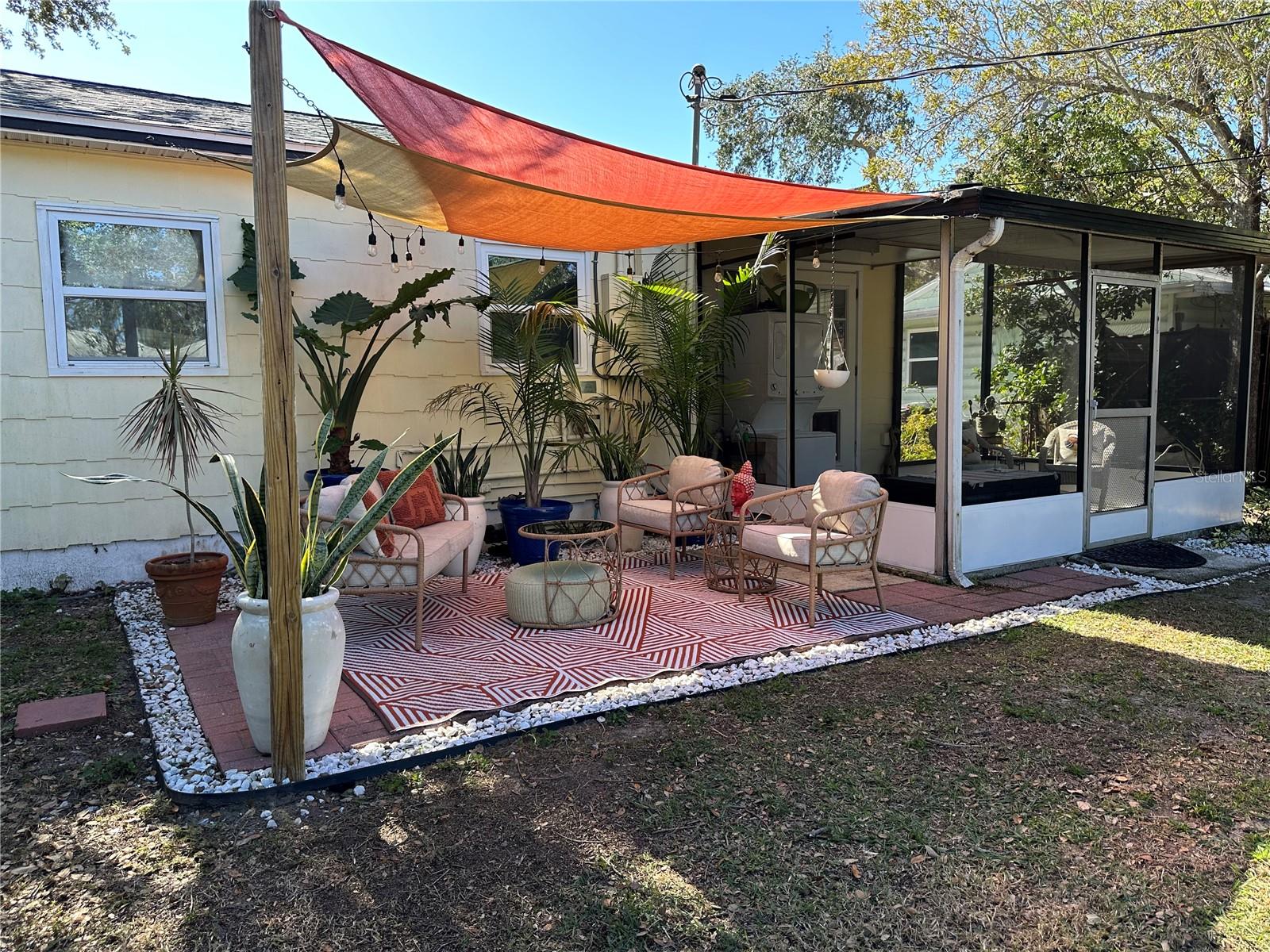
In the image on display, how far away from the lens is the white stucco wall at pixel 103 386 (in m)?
5.50

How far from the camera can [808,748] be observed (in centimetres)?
327

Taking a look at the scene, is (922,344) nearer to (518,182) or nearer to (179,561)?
(518,182)

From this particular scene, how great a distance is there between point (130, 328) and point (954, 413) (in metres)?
5.84

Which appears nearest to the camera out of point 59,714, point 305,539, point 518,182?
point 305,539

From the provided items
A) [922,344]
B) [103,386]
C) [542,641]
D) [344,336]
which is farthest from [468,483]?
[922,344]

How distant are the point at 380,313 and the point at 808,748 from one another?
14.6ft

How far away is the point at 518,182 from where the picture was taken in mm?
3729

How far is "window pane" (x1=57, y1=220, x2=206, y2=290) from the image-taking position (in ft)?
18.7

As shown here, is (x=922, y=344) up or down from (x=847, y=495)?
up

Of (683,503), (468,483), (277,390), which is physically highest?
(277,390)

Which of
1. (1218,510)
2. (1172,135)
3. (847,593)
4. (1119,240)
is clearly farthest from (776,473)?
(1172,135)

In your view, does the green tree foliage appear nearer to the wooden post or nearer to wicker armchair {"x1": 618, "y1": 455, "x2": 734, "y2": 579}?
wicker armchair {"x1": 618, "y1": 455, "x2": 734, "y2": 579}

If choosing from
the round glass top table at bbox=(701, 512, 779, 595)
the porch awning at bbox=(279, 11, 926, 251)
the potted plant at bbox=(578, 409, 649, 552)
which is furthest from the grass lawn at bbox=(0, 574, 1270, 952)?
the potted plant at bbox=(578, 409, 649, 552)

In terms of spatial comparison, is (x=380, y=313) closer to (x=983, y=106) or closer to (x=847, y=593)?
(x=847, y=593)
